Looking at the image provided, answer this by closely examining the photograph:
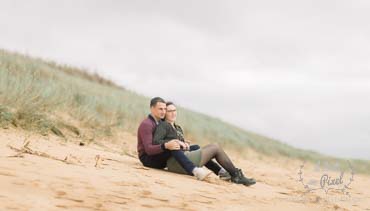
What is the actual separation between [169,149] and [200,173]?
1.70ft

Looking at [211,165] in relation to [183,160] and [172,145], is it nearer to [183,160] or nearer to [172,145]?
[183,160]

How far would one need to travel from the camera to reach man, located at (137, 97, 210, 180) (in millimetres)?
6480

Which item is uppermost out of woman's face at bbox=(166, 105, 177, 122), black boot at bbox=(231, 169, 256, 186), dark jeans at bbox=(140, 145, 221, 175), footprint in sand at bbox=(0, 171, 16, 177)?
woman's face at bbox=(166, 105, 177, 122)

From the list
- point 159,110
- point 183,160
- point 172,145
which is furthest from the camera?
point 159,110

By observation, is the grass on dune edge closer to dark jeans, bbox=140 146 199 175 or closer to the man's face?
dark jeans, bbox=140 146 199 175

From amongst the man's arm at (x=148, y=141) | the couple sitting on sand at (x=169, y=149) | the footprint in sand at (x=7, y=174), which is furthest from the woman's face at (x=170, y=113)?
the footprint in sand at (x=7, y=174)

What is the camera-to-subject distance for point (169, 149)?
6.54 metres

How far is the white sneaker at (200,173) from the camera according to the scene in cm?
630

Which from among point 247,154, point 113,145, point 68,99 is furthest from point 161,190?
point 247,154

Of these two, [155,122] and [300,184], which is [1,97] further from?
[300,184]

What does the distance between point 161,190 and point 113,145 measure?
20.1 feet

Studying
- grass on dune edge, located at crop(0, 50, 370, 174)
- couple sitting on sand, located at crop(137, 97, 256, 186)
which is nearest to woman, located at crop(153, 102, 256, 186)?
couple sitting on sand, located at crop(137, 97, 256, 186)

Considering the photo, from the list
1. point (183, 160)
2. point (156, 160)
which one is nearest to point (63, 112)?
Result: point (156, 160)

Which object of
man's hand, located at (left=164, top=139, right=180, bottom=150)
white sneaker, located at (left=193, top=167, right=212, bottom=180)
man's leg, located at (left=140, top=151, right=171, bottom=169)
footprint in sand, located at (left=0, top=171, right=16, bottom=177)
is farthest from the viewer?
man's leg, located at (left=140, top=151, right=171, bottom=169)
